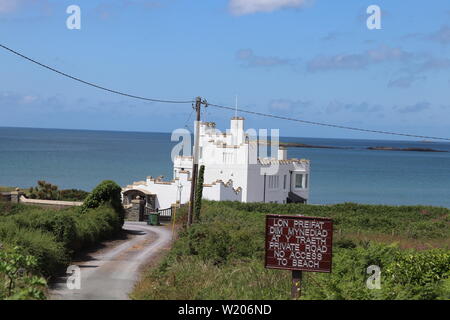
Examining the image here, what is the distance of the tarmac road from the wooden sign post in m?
5.51

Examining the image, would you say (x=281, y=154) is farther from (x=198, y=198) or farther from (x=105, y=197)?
(x=105, y=197)

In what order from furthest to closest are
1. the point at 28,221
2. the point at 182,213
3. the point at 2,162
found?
the point at 2,162 < the point at 182,213 < the point at 28,221

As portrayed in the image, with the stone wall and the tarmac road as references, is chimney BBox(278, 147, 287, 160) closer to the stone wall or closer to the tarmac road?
the stone wall

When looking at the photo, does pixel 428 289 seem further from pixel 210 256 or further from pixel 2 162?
pixel 2 162

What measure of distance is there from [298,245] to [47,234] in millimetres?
11827

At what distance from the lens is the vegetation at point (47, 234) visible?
13.4 m

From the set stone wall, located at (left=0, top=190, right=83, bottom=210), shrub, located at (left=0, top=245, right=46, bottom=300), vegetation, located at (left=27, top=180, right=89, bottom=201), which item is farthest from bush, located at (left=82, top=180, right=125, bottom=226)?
vegetation, located at (left=27, top=180, right=89, bottom=201)

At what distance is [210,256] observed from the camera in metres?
20.4

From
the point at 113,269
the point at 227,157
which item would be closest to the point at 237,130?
the point at 227,157

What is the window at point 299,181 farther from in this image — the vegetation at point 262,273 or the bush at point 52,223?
the bush at point 52,223

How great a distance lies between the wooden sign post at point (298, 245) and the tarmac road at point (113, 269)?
551 cm

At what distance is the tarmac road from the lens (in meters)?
17.7
